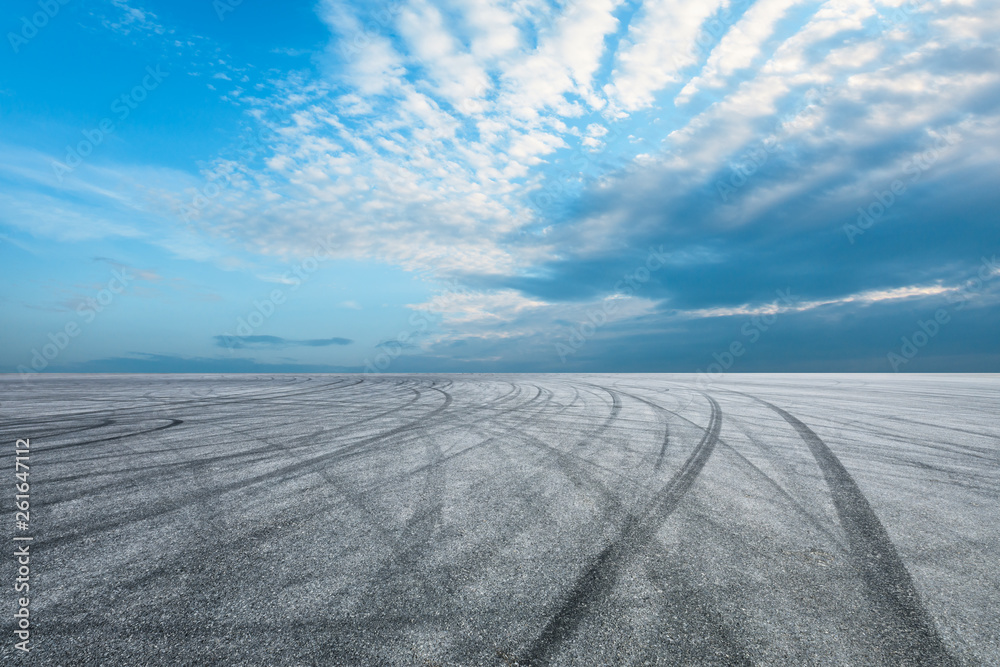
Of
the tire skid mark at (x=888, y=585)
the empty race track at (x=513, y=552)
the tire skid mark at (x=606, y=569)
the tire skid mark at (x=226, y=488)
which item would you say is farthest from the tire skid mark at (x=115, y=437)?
the tire skid mark at (x=888, y=585)

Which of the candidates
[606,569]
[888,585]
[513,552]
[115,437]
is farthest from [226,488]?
[888,585]

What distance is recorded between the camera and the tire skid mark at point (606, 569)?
112 inches

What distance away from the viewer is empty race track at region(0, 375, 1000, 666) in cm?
283

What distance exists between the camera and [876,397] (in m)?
17.6

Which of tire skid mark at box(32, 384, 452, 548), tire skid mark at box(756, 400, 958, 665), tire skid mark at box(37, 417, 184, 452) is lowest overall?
tire skid mark at box(756, 400, 958, 665)

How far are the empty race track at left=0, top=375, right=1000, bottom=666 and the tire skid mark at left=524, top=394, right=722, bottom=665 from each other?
2 centimetres

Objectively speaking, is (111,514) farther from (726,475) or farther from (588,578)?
(726,475)

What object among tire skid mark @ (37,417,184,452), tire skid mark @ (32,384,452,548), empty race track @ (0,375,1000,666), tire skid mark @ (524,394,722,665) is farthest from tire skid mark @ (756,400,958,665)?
tire skid mark @ (37,417,184,452)

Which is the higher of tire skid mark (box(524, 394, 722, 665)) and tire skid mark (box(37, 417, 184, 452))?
tire skid mark (box(37, 417, 184, 452))

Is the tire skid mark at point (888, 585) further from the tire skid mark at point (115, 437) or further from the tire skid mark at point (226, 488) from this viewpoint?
the tire skid mark at point (115, 437)

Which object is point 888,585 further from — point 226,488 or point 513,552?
point 226,488

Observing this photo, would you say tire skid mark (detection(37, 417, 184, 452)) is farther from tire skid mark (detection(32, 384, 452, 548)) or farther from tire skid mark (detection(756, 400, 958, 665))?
tire skid mark (detection(756, 400, 958, 665))

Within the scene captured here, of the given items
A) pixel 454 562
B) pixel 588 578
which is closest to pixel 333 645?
pixel 454 562

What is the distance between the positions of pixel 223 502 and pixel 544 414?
885 centimetres
